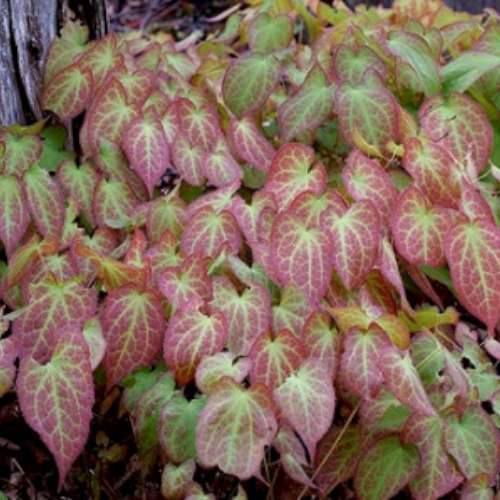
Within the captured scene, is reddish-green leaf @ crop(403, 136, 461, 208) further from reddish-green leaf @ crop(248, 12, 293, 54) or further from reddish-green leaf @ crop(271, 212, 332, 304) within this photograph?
reddish-green leaf @ crop(248, 12, 293, 54)

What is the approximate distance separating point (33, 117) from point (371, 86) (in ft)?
2.38

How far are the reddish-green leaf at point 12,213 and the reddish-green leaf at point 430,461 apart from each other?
79 centimetres

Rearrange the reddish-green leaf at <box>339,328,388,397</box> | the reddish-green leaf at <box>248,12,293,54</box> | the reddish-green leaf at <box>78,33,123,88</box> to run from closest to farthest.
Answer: the reddish-green leaf at <box>339,328,388,397</box> < the reddish-green leaf at <box>78,33,123,88</box> < the reddish-green leaf at <box>248,12,293,54</box>

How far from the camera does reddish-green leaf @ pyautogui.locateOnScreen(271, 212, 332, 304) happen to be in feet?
5.57

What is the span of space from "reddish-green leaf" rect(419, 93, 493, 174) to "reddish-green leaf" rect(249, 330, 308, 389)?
615 millimetres

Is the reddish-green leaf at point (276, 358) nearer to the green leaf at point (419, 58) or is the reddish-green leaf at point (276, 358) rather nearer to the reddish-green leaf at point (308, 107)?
the reddish-green leaf at point (308, 107)

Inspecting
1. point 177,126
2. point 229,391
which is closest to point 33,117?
point 177,126

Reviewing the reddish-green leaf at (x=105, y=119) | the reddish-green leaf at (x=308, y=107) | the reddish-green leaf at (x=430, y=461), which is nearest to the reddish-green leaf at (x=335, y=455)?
the reddish-green leaf at (x=430, y=461)

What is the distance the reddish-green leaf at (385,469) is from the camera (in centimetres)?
162

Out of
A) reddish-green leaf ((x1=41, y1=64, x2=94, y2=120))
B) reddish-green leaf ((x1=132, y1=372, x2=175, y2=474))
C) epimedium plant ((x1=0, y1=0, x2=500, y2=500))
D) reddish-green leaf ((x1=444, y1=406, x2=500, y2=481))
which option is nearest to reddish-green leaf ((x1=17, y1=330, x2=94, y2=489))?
epimedium plant ((x1=0, y1=0, x2=500, y2=500))

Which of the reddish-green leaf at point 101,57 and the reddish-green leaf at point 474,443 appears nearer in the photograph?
the reddish-green leaf at point 474,443

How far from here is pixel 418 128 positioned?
2094 mm

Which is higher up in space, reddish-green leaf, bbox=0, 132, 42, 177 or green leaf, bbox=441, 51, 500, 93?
green leaf, bbox=441, 51, 500, 93

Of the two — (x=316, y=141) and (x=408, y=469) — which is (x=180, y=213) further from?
(x=408, y=469)
